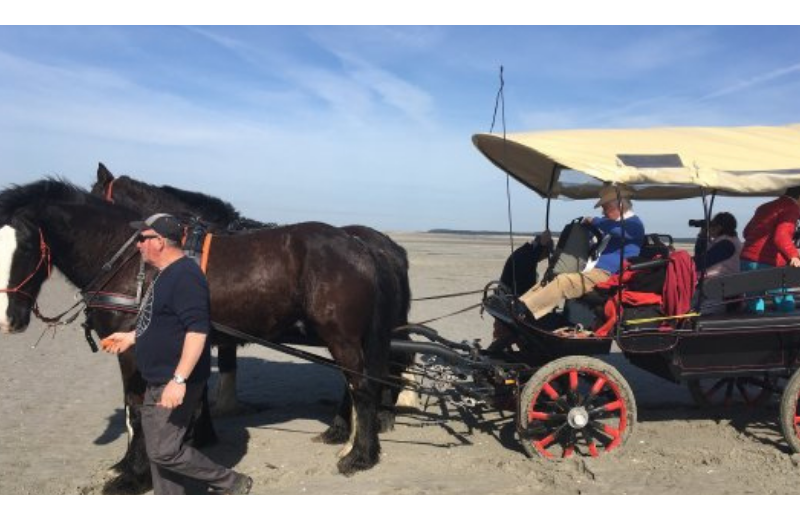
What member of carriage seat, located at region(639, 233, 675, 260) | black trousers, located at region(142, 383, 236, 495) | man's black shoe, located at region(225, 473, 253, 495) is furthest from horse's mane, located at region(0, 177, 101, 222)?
carriage seat, located at region(639, 233, 675, 260)

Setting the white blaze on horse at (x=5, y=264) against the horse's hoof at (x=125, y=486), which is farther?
the horse's hoof at (x=125, y=486)

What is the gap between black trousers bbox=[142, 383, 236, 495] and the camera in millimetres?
3584

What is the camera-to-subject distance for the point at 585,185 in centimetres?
721

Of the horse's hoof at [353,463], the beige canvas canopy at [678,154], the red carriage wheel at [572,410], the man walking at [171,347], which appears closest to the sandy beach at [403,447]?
the horse's hoof at [353,463]

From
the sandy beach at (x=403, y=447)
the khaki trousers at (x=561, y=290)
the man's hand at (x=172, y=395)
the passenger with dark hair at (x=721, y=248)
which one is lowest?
the sandy beach at (x=403, y=447)

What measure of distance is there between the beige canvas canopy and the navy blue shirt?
2720 mm

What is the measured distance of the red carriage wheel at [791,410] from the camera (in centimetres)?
496

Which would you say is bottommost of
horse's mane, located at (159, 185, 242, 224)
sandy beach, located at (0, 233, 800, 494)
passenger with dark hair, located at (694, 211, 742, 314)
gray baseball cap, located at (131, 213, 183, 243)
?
sandy beach, located at (0, 233, 800, 494)

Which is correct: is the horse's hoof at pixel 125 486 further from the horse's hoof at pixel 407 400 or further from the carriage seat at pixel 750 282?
the carriage seat at pixel 750 282

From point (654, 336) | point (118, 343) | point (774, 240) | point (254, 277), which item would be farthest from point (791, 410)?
point (118, 343)

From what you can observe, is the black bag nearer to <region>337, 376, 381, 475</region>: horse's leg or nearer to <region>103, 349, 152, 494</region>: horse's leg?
<region>337, 376, 381, 475</region>: horse's leg

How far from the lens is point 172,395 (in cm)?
340

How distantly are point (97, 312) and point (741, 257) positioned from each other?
5.48 meters

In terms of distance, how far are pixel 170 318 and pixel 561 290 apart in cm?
311
